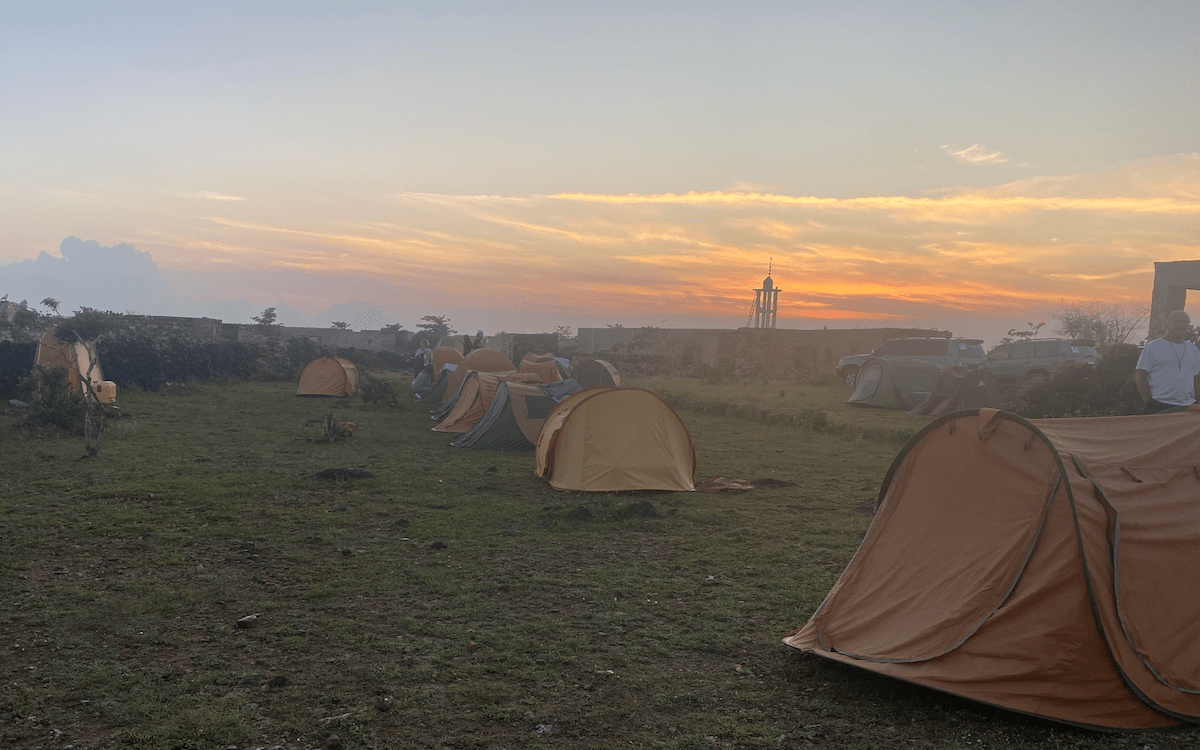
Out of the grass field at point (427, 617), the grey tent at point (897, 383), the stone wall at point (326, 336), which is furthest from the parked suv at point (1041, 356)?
the stone wall at point (326, 336)

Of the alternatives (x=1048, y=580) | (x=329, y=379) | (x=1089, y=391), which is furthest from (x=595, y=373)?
(x=1048, y=580)

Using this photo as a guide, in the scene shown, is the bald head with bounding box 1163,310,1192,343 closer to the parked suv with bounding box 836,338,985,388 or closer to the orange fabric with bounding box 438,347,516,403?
the parked suv with bounding box 836,338,985,388

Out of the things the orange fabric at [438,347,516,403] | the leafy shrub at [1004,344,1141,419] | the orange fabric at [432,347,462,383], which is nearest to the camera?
the leafy shrub at [1004,344,1141,419]

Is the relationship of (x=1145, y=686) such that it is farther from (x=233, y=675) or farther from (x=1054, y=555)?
(x=233, y=675)

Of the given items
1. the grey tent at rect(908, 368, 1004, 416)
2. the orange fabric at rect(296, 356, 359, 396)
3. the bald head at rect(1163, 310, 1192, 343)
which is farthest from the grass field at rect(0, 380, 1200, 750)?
the orange fabric at rect(296, 356, 359, 396)

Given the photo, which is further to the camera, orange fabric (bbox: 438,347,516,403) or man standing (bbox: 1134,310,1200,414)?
orange fabric (bbox: 438,347,516,403)

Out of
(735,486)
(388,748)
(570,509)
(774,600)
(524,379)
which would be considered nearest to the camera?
(388,748)

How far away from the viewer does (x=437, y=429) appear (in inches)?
651

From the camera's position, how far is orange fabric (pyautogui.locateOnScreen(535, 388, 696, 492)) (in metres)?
10.4

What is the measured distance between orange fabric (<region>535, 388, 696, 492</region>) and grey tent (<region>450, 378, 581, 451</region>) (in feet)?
11.2

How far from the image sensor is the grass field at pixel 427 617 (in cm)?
396

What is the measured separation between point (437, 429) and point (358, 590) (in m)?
10.5

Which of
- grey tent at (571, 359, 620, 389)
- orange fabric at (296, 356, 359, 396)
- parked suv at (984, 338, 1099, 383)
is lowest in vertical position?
orange fabric at (296, 356, 359, 396)

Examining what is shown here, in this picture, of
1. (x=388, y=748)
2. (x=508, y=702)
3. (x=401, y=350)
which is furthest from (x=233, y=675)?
(x=401, y=350)
